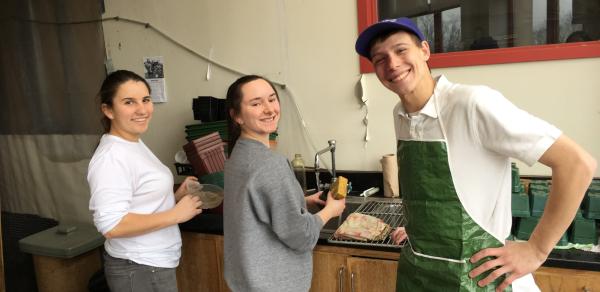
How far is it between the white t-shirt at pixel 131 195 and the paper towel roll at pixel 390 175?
0.98m

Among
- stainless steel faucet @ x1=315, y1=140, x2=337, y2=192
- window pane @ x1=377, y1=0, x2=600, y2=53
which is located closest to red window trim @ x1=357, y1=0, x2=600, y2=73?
window pane @ x1=377, y1=0, x2=600, y2=53

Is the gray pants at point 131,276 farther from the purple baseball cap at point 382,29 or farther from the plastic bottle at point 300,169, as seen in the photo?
the purple baseball cap at point 382,29

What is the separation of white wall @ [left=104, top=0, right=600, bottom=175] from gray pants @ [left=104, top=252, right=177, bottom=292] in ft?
3.42

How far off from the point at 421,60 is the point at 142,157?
956 millimetres

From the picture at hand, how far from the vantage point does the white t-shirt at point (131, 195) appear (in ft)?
4.15

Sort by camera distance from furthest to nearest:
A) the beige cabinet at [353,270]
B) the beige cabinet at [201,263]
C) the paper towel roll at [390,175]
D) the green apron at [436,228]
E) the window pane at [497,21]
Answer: the paper towel roll at [390,175]
the beige cabinet at [201,263]
the window pane at [497,21]
the beige cabinet at [353,270]
the green apron at [436,228]

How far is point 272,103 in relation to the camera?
4.00ft

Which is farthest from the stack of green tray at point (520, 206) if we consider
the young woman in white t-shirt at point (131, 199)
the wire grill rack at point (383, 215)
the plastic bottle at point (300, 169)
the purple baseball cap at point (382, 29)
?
the young woman in white t-shirt at point (131, 199)

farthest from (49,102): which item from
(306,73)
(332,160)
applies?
(332,160)

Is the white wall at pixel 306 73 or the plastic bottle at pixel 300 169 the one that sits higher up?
the white wall at pixel 306 73

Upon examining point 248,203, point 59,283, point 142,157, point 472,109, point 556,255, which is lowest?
point 59,283

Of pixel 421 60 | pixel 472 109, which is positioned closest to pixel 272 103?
pixel 421 60

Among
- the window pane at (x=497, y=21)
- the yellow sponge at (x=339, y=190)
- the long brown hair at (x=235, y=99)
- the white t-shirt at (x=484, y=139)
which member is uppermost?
the window pane at (x=497, y=21)

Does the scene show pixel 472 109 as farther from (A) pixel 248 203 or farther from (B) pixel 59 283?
(B) pixel 59 283
